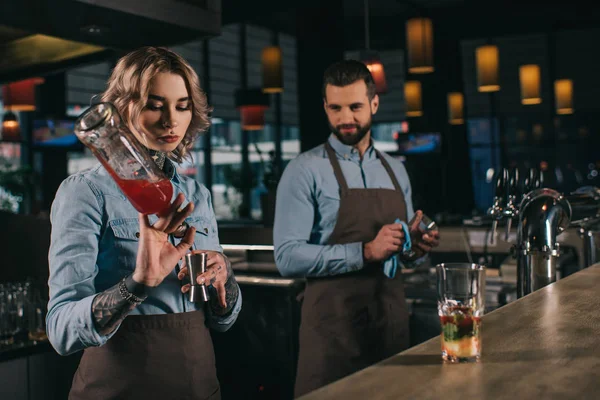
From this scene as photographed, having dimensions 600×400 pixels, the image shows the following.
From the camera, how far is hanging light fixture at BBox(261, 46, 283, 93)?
20.5 feet

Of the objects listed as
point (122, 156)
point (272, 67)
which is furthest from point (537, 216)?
point (272, 67)

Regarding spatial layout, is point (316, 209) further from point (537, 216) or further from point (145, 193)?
point (145, 193)

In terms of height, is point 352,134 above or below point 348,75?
below

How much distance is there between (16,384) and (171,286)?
1424 millimetres

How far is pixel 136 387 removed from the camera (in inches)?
53.4

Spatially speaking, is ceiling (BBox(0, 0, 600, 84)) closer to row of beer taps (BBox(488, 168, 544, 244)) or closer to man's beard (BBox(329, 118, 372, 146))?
man's beard (BBox(329, 118, 372, 146))

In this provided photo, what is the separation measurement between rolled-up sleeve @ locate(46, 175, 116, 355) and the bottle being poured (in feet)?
0.80

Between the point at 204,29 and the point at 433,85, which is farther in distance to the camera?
the point at 433,85

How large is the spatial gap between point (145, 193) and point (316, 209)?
132 cm

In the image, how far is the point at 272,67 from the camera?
6.30 m

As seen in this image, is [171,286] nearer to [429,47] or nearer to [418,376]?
[418,376]

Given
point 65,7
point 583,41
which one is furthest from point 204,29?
point 583,41

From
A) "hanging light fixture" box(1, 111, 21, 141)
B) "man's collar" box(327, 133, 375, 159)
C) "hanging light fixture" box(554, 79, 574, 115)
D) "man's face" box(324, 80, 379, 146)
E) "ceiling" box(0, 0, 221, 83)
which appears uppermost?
"hanging light fixture" box(554, 79, 574, 115)

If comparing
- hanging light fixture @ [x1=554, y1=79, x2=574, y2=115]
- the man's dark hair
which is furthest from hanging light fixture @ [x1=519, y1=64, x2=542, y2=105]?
the man's dark hair
